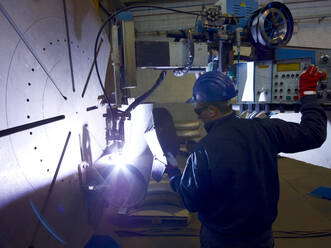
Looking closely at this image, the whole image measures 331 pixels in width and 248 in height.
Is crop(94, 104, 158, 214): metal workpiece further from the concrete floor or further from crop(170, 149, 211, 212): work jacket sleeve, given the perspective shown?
the concrete floor

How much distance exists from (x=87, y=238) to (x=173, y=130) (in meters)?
2.90

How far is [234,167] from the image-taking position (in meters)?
1.15

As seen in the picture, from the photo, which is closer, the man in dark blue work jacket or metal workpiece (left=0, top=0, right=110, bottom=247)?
metal workpiece (left=0, top=0, right=110, bottom=247)

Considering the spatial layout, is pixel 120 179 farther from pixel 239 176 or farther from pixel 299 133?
pixel 299 133

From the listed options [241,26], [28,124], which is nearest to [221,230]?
[28,124]

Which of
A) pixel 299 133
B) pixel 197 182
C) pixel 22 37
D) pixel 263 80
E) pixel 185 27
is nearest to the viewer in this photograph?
pixel 22 37

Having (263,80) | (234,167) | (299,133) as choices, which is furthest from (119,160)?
(263,80)

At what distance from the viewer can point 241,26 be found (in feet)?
A: 6.52

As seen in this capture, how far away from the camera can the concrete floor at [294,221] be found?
6.77 ft

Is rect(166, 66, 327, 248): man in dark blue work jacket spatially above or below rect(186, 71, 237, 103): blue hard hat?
below

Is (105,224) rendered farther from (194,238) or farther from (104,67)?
(104,67)

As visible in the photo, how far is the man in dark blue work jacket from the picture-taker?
1162 mm

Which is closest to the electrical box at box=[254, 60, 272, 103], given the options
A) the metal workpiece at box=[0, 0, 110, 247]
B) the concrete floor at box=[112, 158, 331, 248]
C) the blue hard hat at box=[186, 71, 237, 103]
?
the blue hard hat at box=[186, 71, 237, 103]

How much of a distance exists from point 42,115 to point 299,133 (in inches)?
58.2
